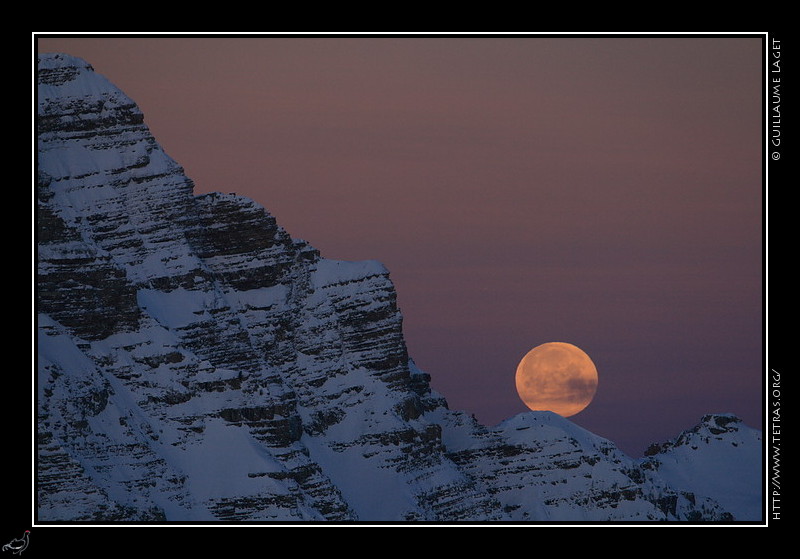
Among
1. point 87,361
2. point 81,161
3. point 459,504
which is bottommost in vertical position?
point 459,504

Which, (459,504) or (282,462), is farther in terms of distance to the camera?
(459,504)
